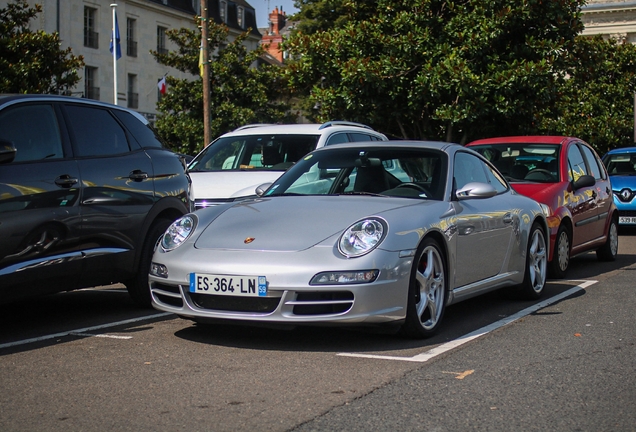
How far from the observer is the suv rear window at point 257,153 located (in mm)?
12352

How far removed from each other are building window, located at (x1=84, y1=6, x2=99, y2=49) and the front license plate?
4274cm

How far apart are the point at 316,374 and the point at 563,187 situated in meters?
6.07

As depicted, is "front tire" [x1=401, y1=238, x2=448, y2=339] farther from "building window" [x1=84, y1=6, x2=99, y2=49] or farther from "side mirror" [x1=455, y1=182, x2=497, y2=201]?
"building window" [x1=84, y1=6, x2=99, y2=49]

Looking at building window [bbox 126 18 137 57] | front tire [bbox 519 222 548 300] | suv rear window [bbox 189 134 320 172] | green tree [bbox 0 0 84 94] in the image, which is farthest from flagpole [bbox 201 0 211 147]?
building window [bbox 126 18 137 57]

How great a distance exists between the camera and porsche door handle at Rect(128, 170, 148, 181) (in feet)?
24.6

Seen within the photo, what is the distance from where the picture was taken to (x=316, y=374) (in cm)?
520

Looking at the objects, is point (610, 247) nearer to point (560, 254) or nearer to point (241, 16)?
point (560, 254)

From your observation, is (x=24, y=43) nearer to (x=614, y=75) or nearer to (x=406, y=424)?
(x=406, y=424)

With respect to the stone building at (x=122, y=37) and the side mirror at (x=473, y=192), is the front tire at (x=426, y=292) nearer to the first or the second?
the side mirror at (x=473, y=192)

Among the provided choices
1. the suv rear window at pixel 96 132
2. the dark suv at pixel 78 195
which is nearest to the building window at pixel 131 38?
the dark suv at pixel 78 195

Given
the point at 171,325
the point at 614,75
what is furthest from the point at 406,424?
the point at 614,75

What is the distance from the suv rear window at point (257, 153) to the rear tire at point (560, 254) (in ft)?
11.7

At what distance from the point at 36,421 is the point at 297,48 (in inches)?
887

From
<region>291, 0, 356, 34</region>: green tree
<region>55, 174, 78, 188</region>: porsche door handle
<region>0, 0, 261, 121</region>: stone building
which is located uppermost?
<region>291, 0, 356, 34</region>: green tree
